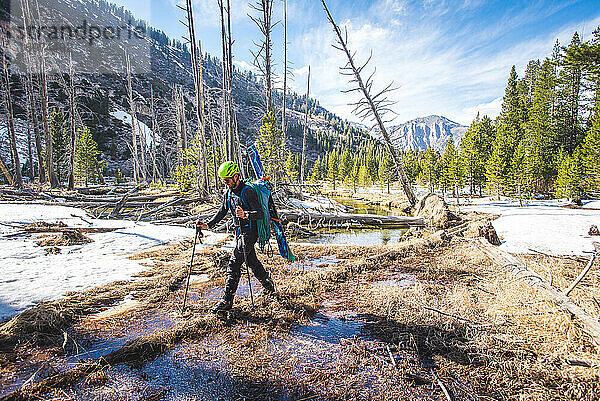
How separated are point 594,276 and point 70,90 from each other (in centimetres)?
4139

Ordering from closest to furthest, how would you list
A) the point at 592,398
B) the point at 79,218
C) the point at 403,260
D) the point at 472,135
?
the point at 592,398 → the point at 403,260 → the point at 79,218 → the point at 472,135

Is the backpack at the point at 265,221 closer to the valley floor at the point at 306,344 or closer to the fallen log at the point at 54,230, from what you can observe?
the valley floor at the point at 306,344

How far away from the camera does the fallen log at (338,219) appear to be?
45.9 ft

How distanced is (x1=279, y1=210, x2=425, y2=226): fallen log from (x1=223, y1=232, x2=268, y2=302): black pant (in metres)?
8.72

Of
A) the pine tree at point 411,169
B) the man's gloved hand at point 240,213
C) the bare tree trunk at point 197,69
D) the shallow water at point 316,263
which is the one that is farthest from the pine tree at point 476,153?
the man's gloved hand at point 240,213

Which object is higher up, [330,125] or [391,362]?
[330,125]

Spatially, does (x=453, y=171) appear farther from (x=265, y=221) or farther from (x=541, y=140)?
(x=265, y=221)

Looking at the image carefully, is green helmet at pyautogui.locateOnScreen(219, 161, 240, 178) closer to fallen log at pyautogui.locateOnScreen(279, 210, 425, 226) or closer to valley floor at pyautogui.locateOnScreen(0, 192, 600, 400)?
valley floor at pyautogui.locateOnScreen(0, 192, 600, 400)

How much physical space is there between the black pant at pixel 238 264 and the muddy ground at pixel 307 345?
0.43m

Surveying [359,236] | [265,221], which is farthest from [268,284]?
[359,236]

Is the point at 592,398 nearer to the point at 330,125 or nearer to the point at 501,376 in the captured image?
the point at 501,376

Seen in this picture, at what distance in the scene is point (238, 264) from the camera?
4.70m

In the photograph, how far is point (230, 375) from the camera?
309cm

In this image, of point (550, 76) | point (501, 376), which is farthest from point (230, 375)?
point (550, 76)
